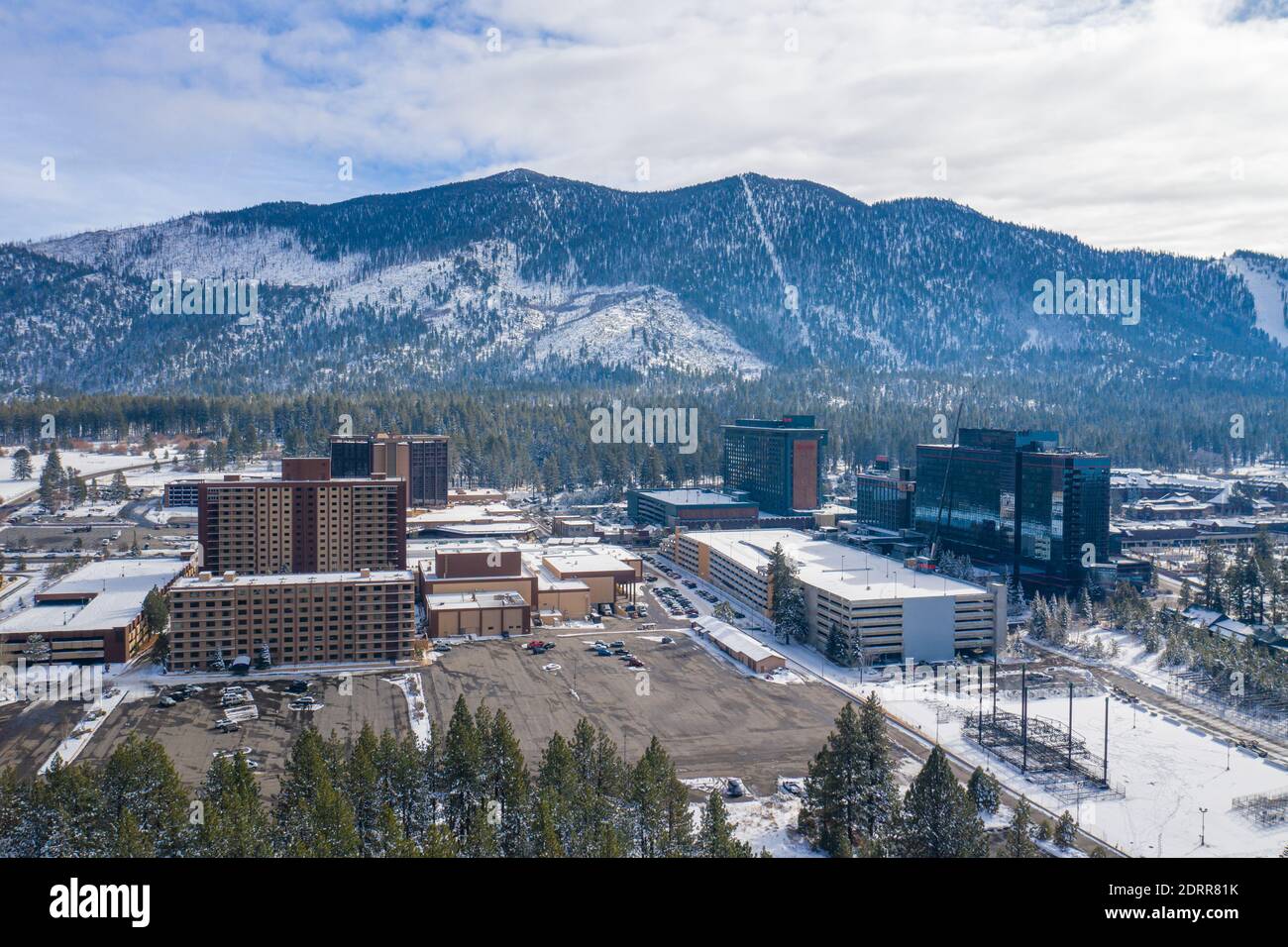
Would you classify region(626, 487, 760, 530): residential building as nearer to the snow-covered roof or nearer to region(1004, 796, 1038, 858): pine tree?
the snow-covered roof

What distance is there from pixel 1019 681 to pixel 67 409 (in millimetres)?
80333

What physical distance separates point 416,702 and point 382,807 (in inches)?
454

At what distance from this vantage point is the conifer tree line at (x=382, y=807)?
1568 centimetres

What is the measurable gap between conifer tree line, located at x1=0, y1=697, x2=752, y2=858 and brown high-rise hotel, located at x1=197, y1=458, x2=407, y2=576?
2231 cm

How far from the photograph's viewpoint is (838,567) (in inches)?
1661

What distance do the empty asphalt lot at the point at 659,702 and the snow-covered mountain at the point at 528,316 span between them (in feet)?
321

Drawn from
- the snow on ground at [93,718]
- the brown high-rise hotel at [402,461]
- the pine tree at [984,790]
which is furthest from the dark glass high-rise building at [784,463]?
the pine tree at [984,790]

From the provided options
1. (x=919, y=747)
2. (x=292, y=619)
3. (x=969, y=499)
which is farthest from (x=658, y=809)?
(x=969, y=499)

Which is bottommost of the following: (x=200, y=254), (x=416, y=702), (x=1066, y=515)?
(x=416, y=702)

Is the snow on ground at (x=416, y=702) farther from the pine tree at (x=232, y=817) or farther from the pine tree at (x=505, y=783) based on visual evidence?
the pine tree at (x=232, y=817)

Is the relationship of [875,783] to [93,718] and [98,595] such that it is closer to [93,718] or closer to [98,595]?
[93,718]

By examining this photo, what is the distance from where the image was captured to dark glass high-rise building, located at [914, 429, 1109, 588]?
143ft

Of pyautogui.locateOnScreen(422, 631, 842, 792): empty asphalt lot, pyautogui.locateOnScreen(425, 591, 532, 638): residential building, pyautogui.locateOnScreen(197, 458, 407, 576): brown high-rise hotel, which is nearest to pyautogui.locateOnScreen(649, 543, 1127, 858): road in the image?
pyautogui.locateOnScreen(422, 631, 842, 792): empty asphalt lot
